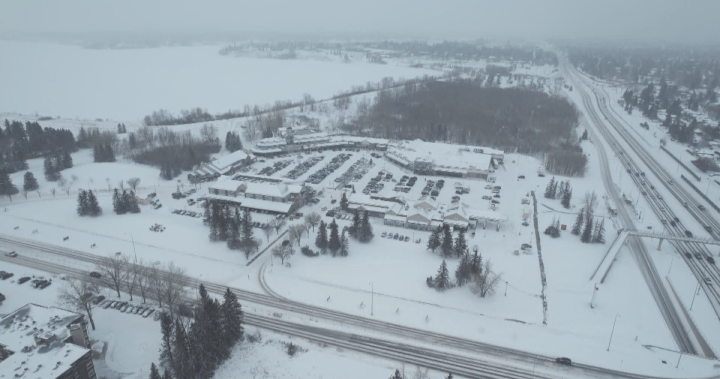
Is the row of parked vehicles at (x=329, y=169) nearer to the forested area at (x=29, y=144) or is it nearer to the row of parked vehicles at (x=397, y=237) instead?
the row of parked vehicles at (x=397, y=237)

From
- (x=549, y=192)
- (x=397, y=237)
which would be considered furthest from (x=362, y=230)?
(x=549, y=192)

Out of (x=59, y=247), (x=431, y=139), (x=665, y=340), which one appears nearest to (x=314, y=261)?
(x=59, y=247)

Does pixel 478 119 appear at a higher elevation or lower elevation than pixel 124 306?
higher

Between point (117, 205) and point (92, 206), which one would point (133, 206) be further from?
point (92, 206)

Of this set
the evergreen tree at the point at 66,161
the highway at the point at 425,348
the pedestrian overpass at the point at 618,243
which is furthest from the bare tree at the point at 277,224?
the evergreen tree at the point at 66,161

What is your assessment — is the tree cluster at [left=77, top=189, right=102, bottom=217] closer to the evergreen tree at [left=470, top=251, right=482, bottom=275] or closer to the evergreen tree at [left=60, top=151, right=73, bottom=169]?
the evergreen tree at [left=60, top=151, right=73, bottom=169]

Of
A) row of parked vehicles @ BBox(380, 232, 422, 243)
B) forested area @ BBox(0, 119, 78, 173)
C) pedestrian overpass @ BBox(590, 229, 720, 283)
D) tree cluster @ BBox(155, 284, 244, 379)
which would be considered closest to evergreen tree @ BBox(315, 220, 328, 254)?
row of parked vehicles @ BBox(380, 232, 422, 243)
